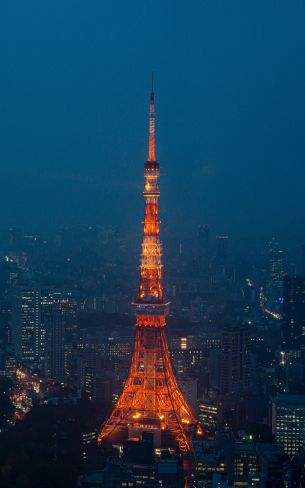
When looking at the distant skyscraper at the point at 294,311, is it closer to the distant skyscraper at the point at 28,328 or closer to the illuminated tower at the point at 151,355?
the distant skyscraper at the point at 28,328

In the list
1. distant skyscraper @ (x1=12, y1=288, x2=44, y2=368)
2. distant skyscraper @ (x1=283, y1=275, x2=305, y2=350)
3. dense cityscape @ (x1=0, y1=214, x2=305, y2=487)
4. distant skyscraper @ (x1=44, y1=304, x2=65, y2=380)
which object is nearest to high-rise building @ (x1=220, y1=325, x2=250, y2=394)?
dense cityscape @ (x1=0, y1=214, x2=305, y2=487)

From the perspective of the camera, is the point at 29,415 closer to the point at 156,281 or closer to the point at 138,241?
the point at 156,281

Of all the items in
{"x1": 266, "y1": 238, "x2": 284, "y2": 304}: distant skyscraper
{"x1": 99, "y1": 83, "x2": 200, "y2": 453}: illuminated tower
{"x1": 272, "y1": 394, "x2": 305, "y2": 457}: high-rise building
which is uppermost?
{"x1": 266, "y1": 238, "x2": 284, "y2": 304}: distant skyscraper

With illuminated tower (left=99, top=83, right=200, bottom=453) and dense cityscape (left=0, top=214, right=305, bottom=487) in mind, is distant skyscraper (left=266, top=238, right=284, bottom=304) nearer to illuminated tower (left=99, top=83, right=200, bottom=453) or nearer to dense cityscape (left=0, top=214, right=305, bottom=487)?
dense cityscape (left=0, top=214, right=305, bottom=487)

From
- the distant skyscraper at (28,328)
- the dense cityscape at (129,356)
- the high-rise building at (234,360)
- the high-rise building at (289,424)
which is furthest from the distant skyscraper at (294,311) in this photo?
the high-rise building at (289,424)

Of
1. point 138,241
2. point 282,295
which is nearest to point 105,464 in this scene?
point 138,241

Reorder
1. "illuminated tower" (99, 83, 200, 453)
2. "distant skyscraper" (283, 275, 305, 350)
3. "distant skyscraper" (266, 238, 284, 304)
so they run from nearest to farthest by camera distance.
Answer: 1. "illuminated tower" (99, 83, 200, 453)
2. "distant skyscraper" (283, 275, 305, 350)
3. "distant skyscraper" (266, 238, 284, 304)

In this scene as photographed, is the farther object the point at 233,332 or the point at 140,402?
the point at 233,332
